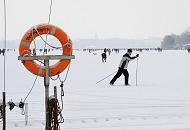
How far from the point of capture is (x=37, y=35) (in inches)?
243

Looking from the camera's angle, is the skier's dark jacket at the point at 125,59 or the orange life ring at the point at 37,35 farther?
the skier's dark jacket at the point at 125,59

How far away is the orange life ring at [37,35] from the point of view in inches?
244

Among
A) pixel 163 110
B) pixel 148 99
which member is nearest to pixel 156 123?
pixel 163 110

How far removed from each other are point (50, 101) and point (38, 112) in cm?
211

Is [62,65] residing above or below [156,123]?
above

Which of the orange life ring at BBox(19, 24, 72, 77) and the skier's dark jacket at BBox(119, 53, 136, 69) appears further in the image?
the skier's dark jacket at BBox(119, 53, 136, 69)

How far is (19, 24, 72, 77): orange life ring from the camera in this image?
20.4ft

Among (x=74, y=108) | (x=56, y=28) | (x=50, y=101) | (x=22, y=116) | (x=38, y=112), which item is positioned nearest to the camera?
(x=50, y=101)

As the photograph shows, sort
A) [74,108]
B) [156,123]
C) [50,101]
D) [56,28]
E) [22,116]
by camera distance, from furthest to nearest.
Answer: [74,108] < [22,116] < [156,123] < [56,28] < [50,101]

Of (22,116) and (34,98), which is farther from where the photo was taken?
(34,98)

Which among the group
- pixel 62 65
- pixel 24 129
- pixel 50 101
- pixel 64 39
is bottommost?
pixel 24 129

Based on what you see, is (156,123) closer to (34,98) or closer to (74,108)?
(74,108)

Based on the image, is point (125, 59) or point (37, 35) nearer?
point (37, 35)

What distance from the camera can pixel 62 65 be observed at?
6363 mm
